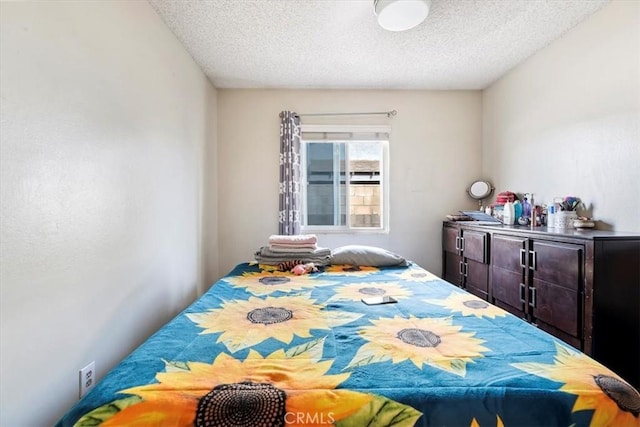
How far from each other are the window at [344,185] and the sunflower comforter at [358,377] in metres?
2.14

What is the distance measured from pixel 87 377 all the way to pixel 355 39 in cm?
265

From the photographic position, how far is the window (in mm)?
3492

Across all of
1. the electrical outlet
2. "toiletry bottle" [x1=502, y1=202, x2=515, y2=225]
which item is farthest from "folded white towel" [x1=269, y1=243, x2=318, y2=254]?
"toiletry bottle" [x1=502, y1=202, x2=515, y2=225]

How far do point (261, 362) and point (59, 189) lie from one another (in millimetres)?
1070

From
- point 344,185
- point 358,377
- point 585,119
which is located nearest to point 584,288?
point 585,119

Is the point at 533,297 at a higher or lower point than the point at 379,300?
lower

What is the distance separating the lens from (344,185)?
3.51 m

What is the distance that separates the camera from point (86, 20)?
1417 millimetres

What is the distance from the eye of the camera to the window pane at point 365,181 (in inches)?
138

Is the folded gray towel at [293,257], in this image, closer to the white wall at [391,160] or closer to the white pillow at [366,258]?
the white pillow at [366,258]

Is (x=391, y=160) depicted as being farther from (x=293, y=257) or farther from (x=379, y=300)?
(x=379, y=300)

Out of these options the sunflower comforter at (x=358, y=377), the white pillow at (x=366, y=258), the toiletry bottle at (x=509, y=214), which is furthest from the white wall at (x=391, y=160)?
the sunflower comforter at (x=358, y=377)

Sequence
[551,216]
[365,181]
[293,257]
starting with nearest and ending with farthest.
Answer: [551,216] < [293,257] < [365,181]

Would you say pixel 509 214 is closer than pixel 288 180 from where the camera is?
Yes
